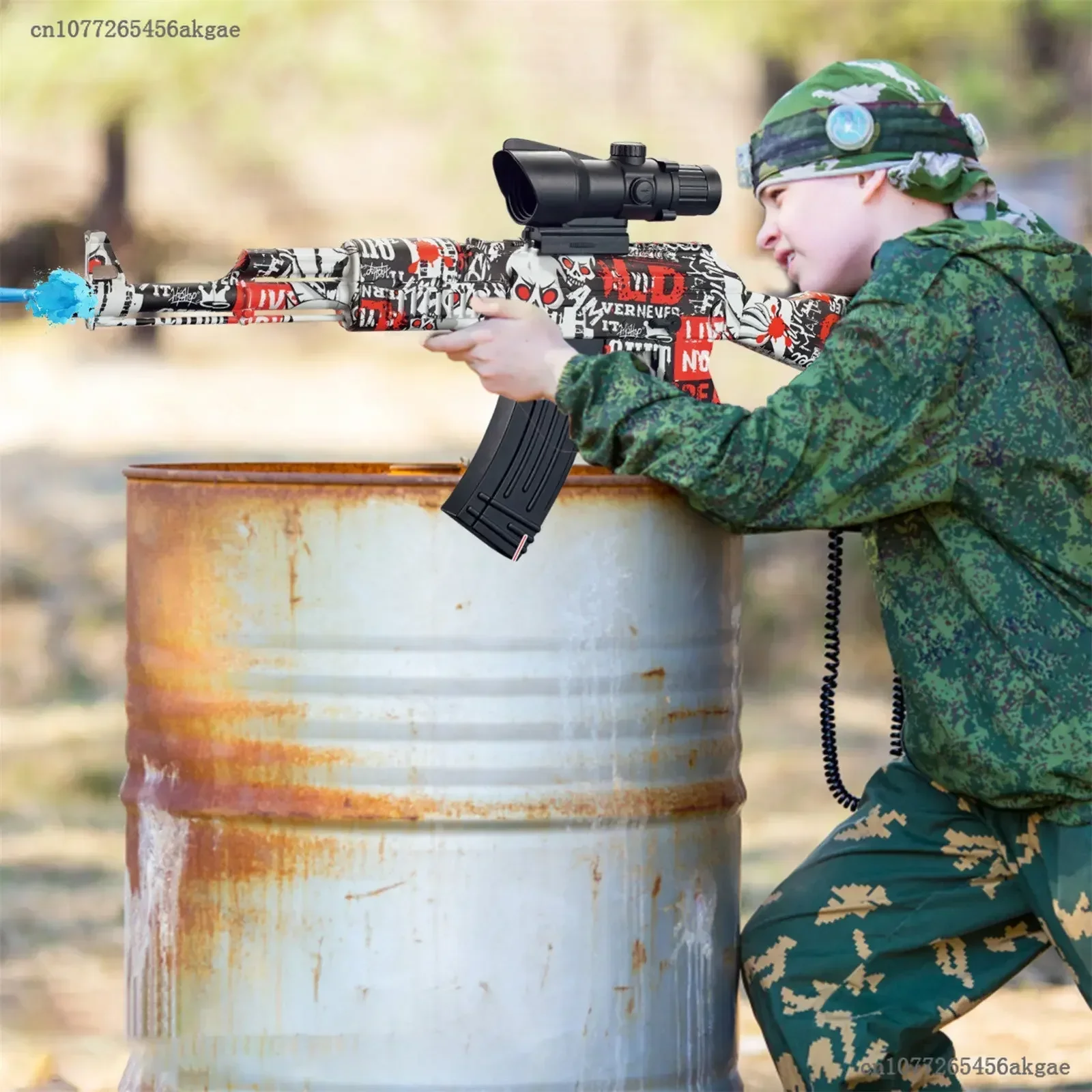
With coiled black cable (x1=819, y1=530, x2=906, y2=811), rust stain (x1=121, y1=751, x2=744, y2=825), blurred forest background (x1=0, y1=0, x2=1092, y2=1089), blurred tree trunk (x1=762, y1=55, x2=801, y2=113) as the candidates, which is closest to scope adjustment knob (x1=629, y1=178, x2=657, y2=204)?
coiled black cable (x1=819, y1=530, x2=906, y2=811)

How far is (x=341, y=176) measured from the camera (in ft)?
37.2

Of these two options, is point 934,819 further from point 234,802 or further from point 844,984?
point 234,802

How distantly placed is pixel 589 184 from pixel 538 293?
17cm

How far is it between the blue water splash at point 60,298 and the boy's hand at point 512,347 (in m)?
0.46

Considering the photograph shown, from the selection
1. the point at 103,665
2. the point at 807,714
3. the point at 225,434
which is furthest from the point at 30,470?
the point at 807,714

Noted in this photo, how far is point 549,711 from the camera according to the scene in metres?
2.65

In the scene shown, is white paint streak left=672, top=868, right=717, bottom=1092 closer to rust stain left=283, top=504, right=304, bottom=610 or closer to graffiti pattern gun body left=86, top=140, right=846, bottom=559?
graffiti pattern gun body left=86, top=140, right=846, bottom=559

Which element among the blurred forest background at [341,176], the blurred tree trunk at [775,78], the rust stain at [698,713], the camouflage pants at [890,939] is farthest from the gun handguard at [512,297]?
the blurred tree trunk at [775,78]

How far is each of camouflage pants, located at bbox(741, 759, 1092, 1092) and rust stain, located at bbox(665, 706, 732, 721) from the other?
28 cm

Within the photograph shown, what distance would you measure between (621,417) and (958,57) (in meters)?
9.51

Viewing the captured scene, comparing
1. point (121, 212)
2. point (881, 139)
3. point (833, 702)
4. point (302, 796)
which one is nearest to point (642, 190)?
point (881, 139)

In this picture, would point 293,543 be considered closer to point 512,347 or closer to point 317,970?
point 512,347

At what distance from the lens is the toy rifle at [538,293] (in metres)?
2.53

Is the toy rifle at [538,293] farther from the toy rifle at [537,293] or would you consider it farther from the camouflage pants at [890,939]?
the camouflage pants at [890,939]
